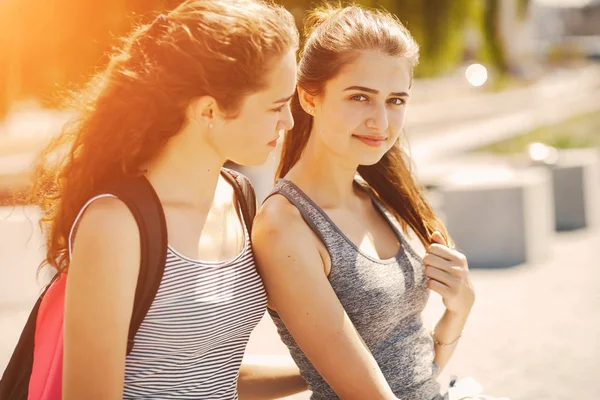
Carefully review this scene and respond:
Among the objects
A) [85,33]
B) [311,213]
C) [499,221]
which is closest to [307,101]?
[311,213]

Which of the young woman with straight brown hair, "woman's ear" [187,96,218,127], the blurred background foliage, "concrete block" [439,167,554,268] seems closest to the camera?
"woman's ear" [187,96,218,127]

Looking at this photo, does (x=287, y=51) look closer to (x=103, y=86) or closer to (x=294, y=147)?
(x=103, y=86)

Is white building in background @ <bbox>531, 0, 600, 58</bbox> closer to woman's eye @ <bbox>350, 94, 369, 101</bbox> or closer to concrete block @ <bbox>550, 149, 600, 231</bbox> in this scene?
concrete block @ <bbox>550, 149, 600, 231</bbox>

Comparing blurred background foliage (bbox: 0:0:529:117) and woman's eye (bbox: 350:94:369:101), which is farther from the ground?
blurred background foliage (bbox: 0:0:529:117)

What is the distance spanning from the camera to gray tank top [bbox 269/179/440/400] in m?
2.26

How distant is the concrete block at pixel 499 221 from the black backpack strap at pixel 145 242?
581cm

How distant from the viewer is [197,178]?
2.03 m

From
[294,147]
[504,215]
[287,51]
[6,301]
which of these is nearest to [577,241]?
[504,215]

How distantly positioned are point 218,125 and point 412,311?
2.72 ft

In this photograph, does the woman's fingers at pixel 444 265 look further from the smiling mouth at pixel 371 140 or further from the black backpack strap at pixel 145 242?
the black backpack strap at pixel 145 242

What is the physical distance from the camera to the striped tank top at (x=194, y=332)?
1.87m

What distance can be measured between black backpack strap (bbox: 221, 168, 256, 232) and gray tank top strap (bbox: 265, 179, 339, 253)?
0.18 feet

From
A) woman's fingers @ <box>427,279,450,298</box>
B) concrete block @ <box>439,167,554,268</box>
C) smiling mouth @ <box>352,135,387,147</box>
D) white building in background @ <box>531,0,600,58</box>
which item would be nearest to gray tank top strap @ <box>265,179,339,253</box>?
smiling mouth @ <box>352,135,387,147</box>

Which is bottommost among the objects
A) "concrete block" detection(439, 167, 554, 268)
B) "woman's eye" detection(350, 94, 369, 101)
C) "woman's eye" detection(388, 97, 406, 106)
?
"woman's eye" detection(350, 94, 369, 101)
